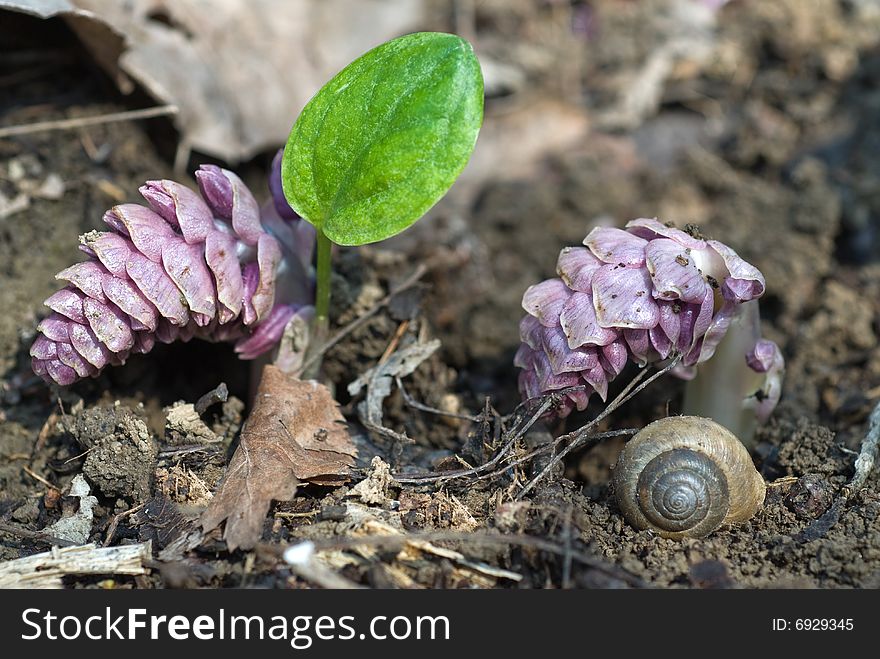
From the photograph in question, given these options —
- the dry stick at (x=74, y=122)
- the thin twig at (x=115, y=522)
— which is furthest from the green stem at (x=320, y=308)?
the dry stick at (x=74, y=122)

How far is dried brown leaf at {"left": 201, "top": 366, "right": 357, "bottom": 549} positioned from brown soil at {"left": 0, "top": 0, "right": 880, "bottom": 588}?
0.06m

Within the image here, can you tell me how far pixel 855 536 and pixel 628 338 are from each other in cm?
83

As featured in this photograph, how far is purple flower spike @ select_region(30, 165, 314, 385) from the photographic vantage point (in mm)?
2467

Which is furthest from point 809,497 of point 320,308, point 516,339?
point 320,308

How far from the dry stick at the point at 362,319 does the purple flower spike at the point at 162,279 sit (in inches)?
9.8

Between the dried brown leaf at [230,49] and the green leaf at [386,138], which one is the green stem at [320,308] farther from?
the dried brown leaf at [230,49]

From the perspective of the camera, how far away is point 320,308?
113 inches

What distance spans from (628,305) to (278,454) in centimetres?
110

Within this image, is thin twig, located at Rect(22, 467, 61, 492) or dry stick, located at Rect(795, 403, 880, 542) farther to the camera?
thin twig, located at Rect(22, 467, 61, 492)

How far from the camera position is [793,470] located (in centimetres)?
270

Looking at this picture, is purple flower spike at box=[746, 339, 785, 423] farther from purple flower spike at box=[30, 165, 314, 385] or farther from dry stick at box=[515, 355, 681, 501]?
purple flower spike at box=[30, 165, 314, 385]

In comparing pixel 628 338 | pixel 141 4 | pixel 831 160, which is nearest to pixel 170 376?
pixel 628 338

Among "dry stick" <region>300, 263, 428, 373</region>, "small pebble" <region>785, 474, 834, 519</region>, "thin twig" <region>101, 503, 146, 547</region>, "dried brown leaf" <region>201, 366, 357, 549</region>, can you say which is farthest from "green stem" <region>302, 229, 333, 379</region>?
"small pebble" <region>785, 474, 834, 519</region>
